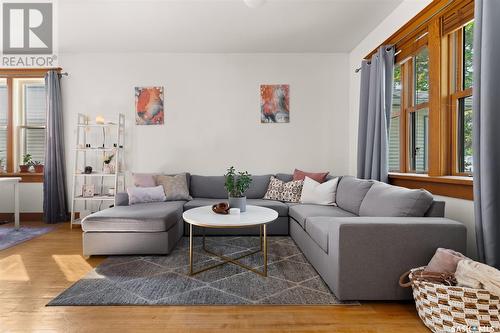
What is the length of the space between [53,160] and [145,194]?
1887mm

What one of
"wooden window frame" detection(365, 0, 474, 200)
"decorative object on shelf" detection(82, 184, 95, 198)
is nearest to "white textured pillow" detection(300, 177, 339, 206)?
"wooden window frame" detection(365, 0, 474, 200)

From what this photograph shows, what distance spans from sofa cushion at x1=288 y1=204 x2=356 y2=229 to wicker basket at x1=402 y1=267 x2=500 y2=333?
135 cm

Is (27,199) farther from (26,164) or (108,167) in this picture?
(108,167)

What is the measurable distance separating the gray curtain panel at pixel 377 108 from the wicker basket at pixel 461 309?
183cm

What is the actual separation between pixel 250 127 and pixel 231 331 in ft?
10.9

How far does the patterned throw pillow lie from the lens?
3.89m

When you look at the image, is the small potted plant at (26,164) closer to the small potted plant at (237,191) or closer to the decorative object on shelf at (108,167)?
the decorative object on shelf at (108,167)

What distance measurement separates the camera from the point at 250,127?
4.54m

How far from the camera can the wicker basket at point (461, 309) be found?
1.46 metres

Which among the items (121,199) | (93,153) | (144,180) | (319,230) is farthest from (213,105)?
(319,230)

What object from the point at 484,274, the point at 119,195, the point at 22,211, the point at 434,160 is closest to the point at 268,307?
the point at 484,274

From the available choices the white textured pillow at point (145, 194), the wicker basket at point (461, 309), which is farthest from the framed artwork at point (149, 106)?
the wicker basket at point (461, 309)

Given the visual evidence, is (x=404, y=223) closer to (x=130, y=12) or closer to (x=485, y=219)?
(x=485, y=219)

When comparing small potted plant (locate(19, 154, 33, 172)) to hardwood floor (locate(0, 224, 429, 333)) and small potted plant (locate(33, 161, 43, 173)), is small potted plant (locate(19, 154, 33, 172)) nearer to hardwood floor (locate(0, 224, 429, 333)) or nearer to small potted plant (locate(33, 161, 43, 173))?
small potted plant (locate(33, 161, 43, 173))
